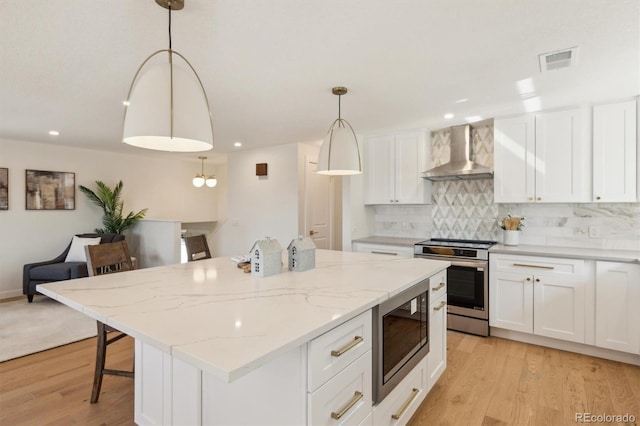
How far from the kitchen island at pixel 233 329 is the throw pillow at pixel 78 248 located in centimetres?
375

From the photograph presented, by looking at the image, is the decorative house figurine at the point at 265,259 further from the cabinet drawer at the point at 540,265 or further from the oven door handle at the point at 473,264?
the cabinet drawer at the point at 540,265

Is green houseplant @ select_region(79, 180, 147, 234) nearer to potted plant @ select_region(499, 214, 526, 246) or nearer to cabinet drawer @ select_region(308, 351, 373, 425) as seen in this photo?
cabinet drawer @ select_region(308, 351, 373, 425)

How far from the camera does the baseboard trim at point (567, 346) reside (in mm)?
2771

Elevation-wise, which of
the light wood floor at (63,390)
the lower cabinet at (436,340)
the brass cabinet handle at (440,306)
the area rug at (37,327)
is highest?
the brass cabinet handle at (440,306)

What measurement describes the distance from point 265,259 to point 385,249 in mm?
2370

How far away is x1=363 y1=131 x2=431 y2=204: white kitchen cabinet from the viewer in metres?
4.02

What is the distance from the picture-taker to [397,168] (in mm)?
4176

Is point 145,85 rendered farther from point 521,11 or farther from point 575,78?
point 575,78

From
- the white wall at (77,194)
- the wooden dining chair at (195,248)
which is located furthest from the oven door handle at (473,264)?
the white wall at (77,194)

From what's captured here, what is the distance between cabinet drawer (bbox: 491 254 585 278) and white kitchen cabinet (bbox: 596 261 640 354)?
6.1 inches

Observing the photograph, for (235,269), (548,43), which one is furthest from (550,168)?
(235,269)

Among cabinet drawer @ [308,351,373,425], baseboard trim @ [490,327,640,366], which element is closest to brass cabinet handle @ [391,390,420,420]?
cabinet drawer @ [308,351,373,425]

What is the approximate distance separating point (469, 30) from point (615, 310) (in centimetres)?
260

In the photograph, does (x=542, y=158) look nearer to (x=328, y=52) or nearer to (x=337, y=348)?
(x=328, y=52)
